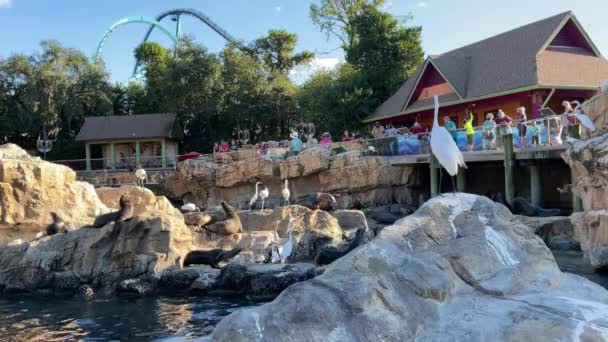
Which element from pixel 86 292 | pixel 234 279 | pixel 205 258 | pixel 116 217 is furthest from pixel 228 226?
pixel 86 292

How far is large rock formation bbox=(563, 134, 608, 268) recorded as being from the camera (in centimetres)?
1136

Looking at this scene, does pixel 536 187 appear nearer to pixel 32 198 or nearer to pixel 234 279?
pixel 234 279

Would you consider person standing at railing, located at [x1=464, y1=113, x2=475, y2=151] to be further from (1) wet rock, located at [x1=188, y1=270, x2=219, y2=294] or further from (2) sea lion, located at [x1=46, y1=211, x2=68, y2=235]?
(2) sea lion, located at [x1=46, y1=211, x2=68, y2=235]

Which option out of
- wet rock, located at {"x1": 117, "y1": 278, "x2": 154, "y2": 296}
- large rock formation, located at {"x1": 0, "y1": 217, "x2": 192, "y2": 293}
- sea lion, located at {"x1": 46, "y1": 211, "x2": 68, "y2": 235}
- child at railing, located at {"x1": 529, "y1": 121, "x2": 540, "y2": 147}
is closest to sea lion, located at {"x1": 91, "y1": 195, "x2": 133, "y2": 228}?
large rock formation, located at {"x1": 0, "y1": 217, "x2": 192, "y2": 293}

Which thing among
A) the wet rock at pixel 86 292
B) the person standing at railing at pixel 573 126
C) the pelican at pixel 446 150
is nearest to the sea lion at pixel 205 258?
the wet rock at pixel 86 292

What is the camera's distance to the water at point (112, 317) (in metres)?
9.05

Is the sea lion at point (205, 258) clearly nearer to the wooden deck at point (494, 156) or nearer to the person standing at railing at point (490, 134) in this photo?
the wooden deck at point (494, 156)

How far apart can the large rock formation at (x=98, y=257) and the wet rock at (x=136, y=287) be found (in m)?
0.50

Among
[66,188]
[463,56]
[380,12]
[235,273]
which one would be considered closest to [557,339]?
[235,273]

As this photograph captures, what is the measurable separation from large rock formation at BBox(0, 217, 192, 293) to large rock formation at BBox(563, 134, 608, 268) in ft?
30.1

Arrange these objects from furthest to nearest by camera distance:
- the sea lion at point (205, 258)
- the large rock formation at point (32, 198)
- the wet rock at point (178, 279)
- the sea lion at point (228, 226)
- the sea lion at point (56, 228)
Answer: the large rock formation at point (32, 198) → the sea lion at point (228, 226) → the sea lion at point (56, 228) → the sea lion at point (205, 258) → the wet rock at point (178, 279)

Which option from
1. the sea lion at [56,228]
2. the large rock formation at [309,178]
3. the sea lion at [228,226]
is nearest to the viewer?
the sea lion at [56,228]

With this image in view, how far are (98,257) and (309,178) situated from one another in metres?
14.5

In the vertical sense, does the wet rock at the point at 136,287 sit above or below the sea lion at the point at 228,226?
below
